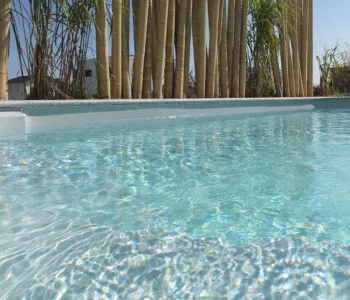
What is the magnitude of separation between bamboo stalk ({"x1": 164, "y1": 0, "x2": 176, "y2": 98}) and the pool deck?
321 millimetres

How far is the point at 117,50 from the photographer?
3.81 meters

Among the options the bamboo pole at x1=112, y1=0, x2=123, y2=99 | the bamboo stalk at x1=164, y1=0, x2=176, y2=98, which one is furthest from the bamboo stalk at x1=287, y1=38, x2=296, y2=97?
the bamboo pole at x1=112, y1=0, x2=123, y2=99

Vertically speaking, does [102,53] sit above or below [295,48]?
below

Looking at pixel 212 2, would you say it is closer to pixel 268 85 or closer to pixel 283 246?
pixel 268 85

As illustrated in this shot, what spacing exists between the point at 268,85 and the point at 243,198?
5.69m

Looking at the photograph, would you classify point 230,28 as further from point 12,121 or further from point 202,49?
point 12,121

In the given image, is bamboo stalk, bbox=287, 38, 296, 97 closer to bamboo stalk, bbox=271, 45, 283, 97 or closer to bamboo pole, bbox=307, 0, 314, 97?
bamboo stalk, bbox=271, 45, 283, 97

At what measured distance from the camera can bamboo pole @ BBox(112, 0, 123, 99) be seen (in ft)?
12.2

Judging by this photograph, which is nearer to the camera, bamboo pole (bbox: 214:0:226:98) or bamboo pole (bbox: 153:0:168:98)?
bamboo pole (bbox: 153:0:168:98)

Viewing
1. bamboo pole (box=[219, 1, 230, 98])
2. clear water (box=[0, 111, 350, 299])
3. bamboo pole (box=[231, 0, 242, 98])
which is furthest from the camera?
bamboo pole (box=[231, 0, 242, 98])

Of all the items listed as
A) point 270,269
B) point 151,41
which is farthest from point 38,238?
point 151,41

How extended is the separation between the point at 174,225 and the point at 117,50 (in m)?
3.14

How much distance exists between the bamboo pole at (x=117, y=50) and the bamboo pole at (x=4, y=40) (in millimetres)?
1075

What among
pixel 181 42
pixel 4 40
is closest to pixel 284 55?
pixel 181 42
